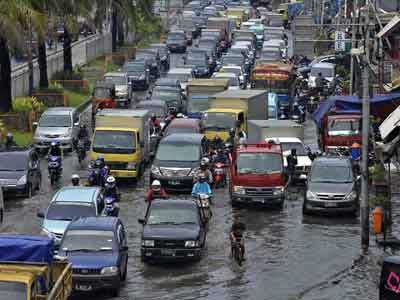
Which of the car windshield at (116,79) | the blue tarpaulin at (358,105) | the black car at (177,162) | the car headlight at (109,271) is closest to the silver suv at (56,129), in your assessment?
the black car at (177,162)

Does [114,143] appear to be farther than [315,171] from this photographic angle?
Yes

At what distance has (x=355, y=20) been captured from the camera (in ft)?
187

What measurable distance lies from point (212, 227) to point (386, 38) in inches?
788

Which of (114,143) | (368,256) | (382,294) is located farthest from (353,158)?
(382,294)

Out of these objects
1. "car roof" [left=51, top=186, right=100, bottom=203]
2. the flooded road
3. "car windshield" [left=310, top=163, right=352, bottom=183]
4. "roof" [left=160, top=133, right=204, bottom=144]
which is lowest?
the flooded road

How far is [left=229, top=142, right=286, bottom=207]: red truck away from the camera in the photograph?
38938mm

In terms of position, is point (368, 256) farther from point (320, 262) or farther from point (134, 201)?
point (134, 201)

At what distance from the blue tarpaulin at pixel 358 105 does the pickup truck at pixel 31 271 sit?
2392 centimetres

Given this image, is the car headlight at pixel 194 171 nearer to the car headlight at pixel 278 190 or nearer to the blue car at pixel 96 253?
the car headlight at pixel 278 190

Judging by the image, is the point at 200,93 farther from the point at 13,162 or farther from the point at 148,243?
the point at 148,243

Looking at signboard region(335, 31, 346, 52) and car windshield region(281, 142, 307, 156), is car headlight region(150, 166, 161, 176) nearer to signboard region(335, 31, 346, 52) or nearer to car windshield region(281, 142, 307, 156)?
car windshield region(281, 142, 307, 156)

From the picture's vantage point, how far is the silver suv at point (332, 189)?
3794cm

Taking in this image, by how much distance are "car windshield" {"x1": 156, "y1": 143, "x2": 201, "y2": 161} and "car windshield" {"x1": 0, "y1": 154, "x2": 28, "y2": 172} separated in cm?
435

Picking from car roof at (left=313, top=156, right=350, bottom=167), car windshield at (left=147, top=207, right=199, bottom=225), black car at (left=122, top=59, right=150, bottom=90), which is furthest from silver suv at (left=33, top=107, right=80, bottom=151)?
black car at (left=122, top=59, right=150, bottom=90)
